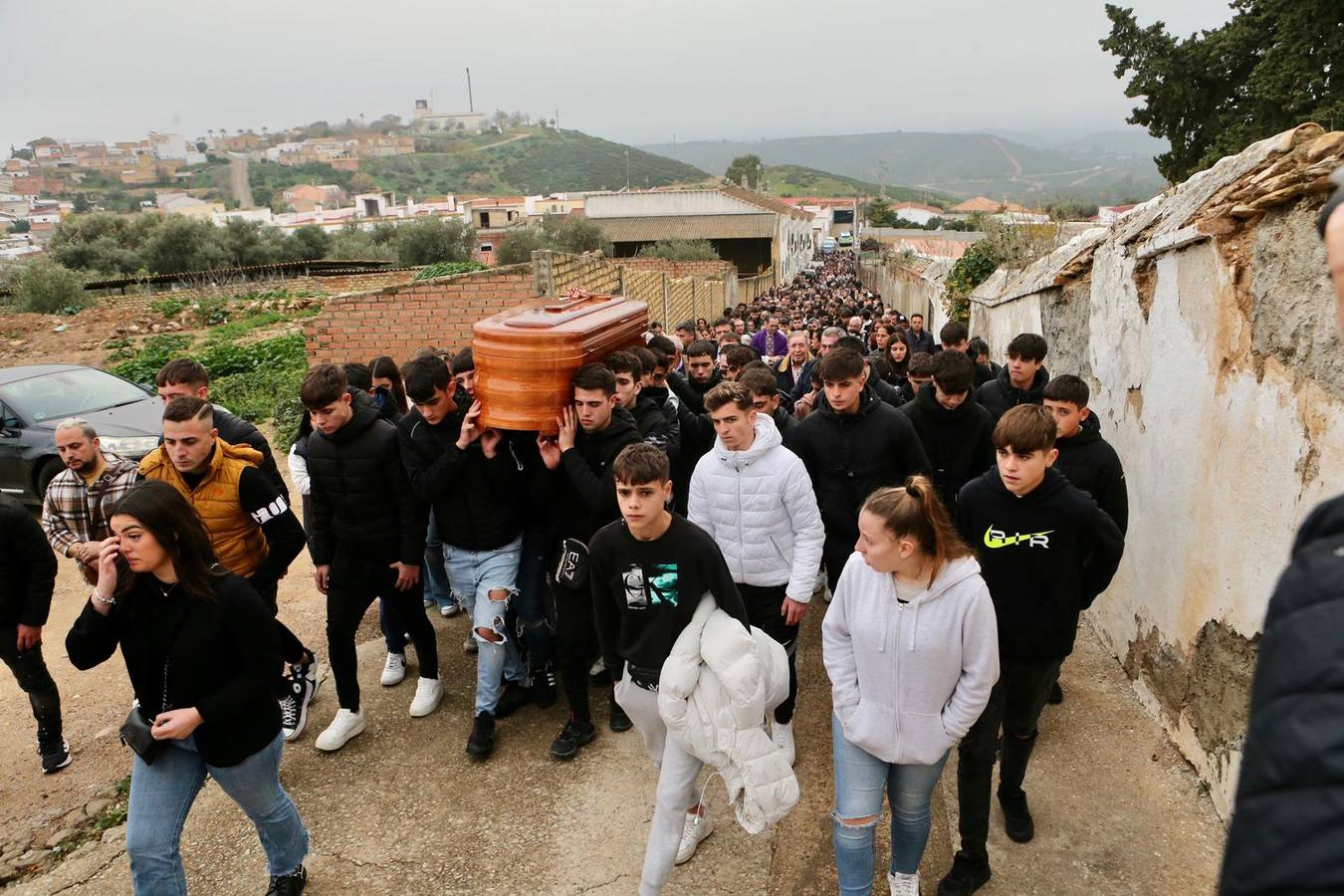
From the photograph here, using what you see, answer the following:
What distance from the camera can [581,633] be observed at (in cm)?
387

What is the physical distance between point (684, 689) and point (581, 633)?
3.97 ft

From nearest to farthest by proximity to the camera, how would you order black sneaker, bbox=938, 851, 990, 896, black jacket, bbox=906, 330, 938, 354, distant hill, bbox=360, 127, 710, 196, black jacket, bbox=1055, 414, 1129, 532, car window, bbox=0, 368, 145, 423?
1. black sneaker, bbox=938, 851, 990, 896
2. black jacket, bbox=1055, 414, 1129, 532
3. car window, bbox=0, 368, 145, 423
4. black jacket, bbox=906, 330, 938, 354
5. distant hill, bbox=360, 127, 710, 196

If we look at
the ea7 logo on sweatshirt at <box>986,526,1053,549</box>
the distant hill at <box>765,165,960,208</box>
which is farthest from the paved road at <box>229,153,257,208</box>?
the ea7 logo on sweatshirt at <box>986,526,1053,549</box>

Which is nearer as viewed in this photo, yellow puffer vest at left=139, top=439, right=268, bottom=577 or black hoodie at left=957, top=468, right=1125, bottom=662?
black hoodie at left=957, top=468, right=1125, bottom=662

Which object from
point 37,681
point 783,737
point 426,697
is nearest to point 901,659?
point 783,737

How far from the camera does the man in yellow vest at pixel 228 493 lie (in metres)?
3.58

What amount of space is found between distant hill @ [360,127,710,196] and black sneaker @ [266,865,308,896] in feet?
395

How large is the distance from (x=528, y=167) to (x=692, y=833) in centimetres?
15156

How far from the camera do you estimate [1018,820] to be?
10.7 feet

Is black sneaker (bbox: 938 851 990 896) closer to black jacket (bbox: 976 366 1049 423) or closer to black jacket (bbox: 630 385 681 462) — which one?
black jacket (bbox: 630 385 681 462)

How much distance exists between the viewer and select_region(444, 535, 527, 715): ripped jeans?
400 cm

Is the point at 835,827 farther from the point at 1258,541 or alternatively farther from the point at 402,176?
the point at 402,176

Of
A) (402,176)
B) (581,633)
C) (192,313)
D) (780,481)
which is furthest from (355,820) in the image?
(402,176)

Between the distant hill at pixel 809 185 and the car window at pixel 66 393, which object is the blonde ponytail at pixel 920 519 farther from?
the distant hill at pixel 809 185
